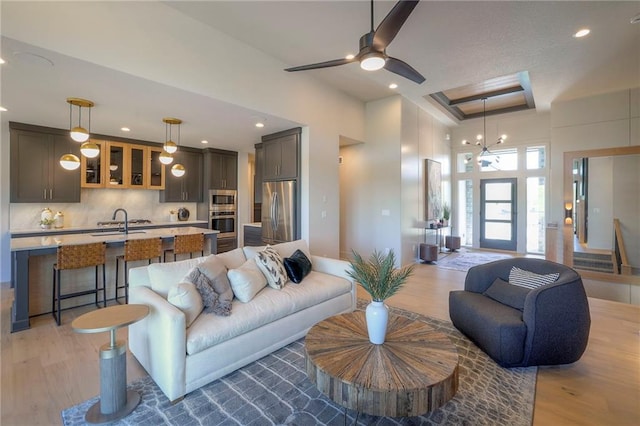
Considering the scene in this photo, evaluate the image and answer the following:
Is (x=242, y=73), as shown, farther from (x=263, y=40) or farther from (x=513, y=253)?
(x=513, y=253)

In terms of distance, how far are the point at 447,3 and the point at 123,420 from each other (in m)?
4.61

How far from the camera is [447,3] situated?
9.76 ft

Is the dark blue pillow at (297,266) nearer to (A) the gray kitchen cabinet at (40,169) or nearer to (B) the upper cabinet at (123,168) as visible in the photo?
(B) the upper cabinet at (123,168)

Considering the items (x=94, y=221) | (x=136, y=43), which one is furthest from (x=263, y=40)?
(x=94, y=221)

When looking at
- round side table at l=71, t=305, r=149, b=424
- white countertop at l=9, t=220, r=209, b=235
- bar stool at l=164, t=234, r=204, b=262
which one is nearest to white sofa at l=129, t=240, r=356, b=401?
round side table at l=71, t=305, r=149, b=424

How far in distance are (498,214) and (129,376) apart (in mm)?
9121

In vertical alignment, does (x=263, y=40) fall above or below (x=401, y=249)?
above

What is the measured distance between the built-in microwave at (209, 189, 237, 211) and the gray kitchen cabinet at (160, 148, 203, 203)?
0.41 metres

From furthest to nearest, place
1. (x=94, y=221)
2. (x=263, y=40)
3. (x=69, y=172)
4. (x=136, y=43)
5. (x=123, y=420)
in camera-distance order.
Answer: (x=94, y=221), (x=69, y=172), (x=263, y=40), (x=136, y=43), (x=123, y=420)

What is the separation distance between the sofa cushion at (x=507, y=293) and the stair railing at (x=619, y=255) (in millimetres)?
4169

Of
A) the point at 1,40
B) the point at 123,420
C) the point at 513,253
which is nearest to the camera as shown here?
the point at 123,420

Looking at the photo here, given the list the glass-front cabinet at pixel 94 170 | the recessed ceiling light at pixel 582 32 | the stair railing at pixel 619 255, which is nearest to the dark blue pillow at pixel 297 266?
the recessed ceiling light at pixel 582 32

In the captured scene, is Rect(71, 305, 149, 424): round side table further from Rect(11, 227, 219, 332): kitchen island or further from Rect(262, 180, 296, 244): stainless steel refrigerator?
Rect(262, 180, 296, 244): stainless steel refrigerator

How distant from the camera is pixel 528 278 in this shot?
281 centimetres
